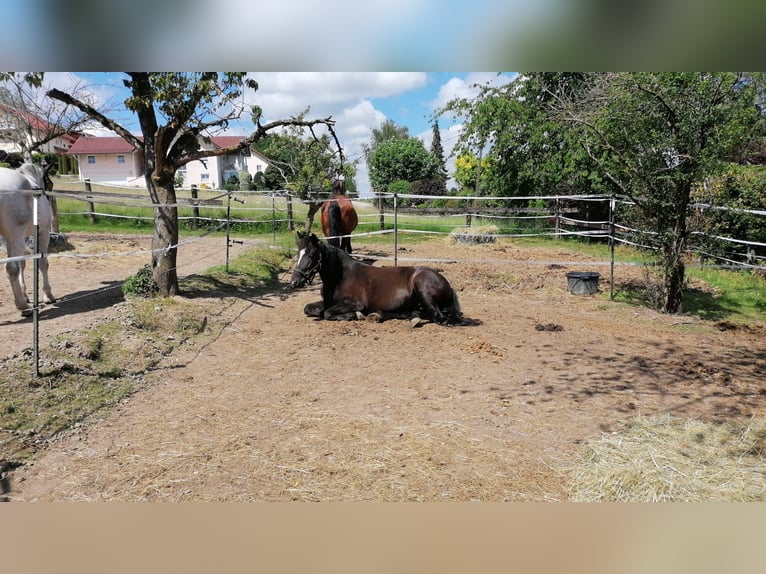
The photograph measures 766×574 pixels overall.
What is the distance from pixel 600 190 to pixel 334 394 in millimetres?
14373

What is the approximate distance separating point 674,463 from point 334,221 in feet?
26.6

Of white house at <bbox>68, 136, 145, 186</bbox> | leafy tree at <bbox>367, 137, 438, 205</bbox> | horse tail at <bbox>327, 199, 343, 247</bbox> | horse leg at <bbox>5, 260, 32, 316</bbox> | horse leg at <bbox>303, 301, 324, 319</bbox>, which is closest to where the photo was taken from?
horse leg at <bbox>5, 260, 32, 316</bbox>

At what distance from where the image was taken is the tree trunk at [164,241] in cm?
684

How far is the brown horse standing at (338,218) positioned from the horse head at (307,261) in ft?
9.29

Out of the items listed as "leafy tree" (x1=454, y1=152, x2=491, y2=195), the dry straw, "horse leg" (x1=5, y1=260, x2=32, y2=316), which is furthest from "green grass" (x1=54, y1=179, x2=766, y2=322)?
"leafy tree" (x1=454, y1=152, x2=491, y2=195)

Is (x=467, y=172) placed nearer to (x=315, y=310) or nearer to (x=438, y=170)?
(x=438, y=170)

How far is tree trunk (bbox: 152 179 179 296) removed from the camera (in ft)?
22.5

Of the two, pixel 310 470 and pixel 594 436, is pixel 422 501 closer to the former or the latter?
pixel 310 470

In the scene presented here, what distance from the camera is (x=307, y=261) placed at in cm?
671

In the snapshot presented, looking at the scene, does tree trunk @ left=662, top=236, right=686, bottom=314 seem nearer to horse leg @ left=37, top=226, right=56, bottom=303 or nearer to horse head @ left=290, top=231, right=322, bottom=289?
horse head @ left=290, top=231, right=322, bottom=289

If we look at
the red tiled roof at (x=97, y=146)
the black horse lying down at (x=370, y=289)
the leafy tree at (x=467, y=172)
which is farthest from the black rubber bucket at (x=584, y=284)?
the red tiled roof at (x=97, y=146)

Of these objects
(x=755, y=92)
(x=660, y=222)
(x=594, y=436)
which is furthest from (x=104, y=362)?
(x=755, y=92)

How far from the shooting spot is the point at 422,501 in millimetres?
2646

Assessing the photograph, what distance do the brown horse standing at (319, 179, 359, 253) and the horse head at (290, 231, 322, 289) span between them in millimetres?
2832
